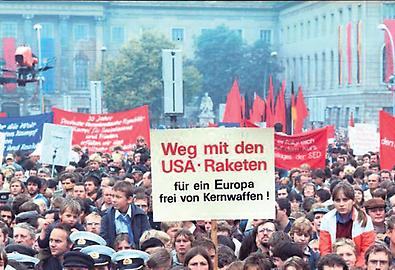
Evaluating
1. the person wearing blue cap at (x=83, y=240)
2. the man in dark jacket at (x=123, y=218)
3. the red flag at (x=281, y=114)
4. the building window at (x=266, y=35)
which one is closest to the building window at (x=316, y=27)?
the building window at (x=266, y=35)

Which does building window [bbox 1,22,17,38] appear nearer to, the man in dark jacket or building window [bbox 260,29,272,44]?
building window [bbox 260,29,272,44]

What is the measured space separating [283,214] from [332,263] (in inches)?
129

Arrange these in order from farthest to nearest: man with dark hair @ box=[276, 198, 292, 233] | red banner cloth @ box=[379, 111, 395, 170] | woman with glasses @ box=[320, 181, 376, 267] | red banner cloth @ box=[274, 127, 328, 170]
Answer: red banner cloth @ box=[274, 127, 328, 170], red banner cloth @ box=[379, 111, 395, 170], man with dark hair @ box=[276, 198, 292, 233], woman with glasses @ box=[320, 181, 376, 267]

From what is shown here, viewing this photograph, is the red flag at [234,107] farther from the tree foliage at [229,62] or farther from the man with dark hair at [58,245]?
the tree foliage at [229,62]

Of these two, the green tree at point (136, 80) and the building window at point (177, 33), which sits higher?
the building window at point (177, 33)

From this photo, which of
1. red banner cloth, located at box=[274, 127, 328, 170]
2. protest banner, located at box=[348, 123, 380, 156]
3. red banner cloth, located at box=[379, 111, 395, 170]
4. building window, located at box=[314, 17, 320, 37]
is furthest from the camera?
building window, located at box=[314, 17, 320, 37]

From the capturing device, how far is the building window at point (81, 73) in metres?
98.6

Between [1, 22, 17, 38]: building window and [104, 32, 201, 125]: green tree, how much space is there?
1760 centimetres

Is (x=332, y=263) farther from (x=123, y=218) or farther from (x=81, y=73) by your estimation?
(x=81, y=73)

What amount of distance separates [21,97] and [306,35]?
21883 mm

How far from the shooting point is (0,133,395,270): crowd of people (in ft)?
28.9

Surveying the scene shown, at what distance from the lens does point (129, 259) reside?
905 cm

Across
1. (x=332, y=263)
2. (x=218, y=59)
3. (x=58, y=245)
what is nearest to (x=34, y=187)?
(x=58, y=245)

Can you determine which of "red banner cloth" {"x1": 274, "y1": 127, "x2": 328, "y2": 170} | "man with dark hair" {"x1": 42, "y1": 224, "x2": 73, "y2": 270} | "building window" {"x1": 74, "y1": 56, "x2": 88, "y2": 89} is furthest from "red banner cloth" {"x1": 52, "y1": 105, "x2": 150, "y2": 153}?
"building window" {"x1": 74, "y1": 56, "x2": 88, "y2": 89}
